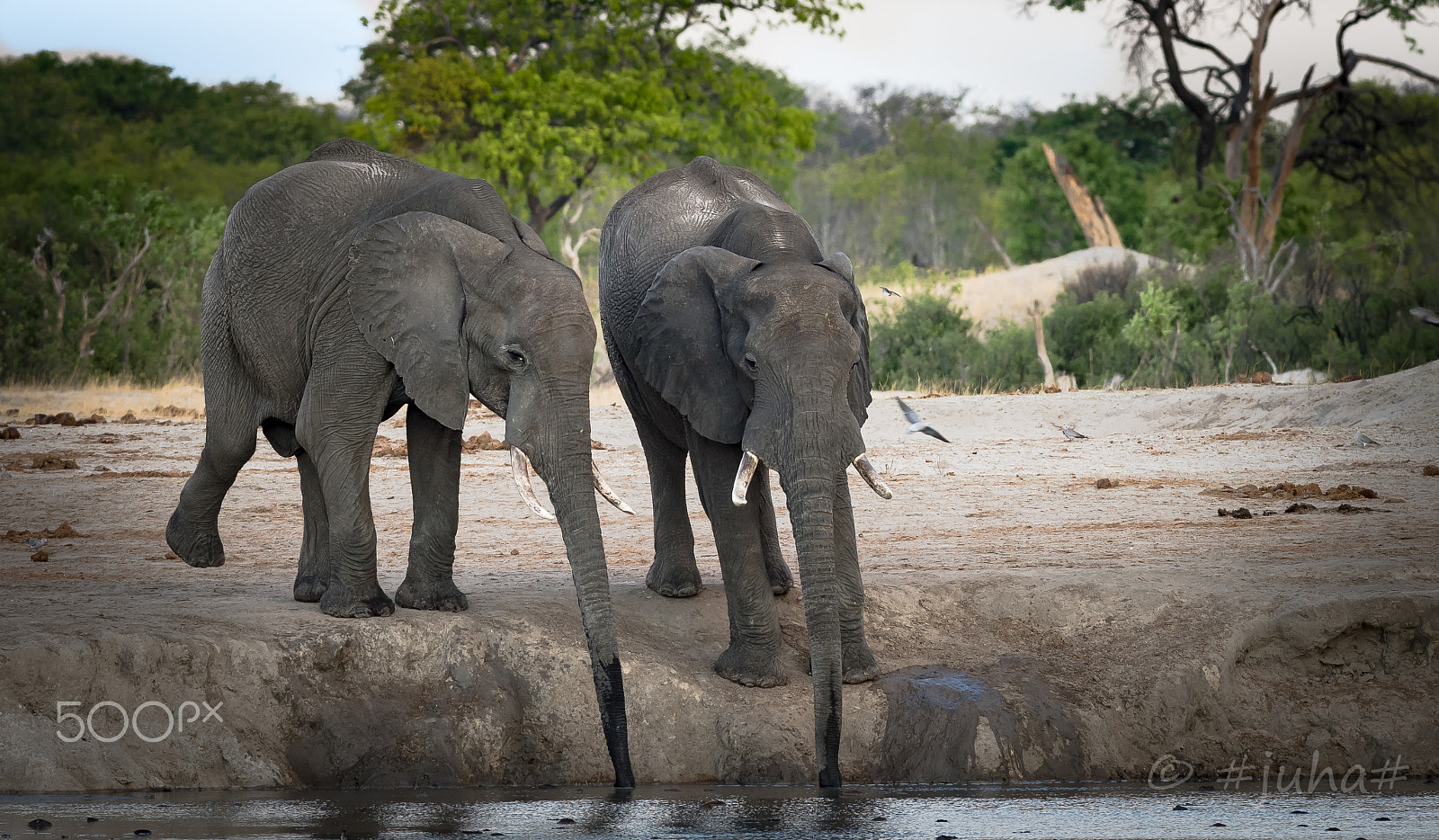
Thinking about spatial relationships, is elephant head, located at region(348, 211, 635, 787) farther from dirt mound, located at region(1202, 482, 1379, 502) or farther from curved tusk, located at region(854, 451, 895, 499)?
dirt mound, located at region(1202, 482, 1379, 502)

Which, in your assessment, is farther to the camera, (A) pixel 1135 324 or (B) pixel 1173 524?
(A) pixel 1135 324

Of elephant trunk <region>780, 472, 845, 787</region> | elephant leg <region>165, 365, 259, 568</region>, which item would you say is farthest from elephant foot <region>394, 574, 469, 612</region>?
elephant trunk <region>780, 472, 845, 787</region>

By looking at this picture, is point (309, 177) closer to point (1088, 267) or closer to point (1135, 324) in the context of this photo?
point (1135, 324)

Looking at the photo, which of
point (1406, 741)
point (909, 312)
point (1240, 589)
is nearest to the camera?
point (1406, 741)

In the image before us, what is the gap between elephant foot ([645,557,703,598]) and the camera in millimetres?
7867

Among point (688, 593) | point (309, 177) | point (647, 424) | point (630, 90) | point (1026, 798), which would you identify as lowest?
point (1026, 798)

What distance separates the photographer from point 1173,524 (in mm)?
10969

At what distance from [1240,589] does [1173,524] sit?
328 cm

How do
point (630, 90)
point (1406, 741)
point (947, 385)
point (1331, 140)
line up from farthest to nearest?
point (1331, 140), point (630, 90), point (947, 385), point (1406, 741)

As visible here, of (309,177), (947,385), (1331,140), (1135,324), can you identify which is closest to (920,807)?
(309,177)

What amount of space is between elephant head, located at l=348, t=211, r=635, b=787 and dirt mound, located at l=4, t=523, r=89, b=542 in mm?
5216

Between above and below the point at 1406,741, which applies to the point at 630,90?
above

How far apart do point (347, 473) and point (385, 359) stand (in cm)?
56

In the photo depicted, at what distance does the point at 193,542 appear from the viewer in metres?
8.00
